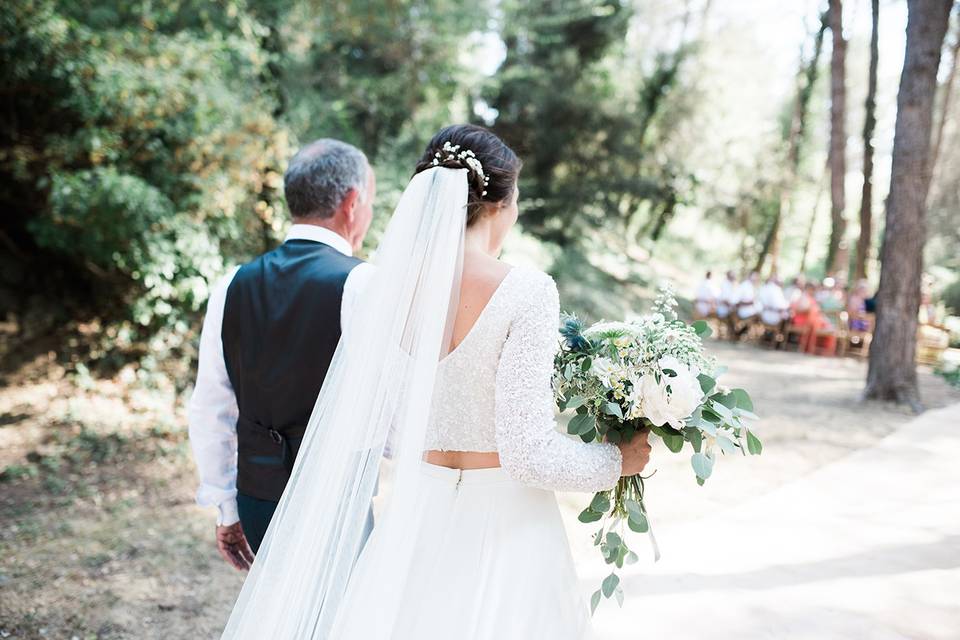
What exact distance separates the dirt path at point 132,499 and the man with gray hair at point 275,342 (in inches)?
60.3

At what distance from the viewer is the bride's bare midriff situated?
71.5 inches

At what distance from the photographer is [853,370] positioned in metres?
11.3

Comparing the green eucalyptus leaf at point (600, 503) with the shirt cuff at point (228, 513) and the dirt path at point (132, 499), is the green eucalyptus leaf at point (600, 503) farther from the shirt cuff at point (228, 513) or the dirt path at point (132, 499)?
the dirt path at point (132, 499)

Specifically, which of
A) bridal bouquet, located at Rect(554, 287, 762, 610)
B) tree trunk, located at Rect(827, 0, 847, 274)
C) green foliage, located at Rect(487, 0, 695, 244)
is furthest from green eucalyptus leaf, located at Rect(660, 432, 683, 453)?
tree trunk, located at Rect(827, 0, 847, 274)

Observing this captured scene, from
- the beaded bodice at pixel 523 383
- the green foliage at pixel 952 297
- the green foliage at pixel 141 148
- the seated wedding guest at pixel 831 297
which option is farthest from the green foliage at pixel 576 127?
the beaded bodice at pixel 523 383

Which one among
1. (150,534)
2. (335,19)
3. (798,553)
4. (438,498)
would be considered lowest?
(150,534)

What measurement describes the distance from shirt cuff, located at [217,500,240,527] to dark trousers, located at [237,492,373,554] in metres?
0.08

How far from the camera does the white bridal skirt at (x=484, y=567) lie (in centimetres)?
171

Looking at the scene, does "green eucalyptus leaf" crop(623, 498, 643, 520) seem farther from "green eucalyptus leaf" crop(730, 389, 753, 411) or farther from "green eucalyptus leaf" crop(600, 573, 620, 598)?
"green eucalyptus leaf" crop(730, 389, 753, 411)

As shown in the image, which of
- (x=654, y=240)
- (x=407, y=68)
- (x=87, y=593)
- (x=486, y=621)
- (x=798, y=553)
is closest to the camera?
(x=486, y=621)

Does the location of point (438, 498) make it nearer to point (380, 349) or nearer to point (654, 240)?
point (380, 349)

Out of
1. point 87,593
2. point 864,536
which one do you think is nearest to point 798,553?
point 864,536

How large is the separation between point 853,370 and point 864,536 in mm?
8056

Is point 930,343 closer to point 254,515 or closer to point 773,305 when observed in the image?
point 773,305
